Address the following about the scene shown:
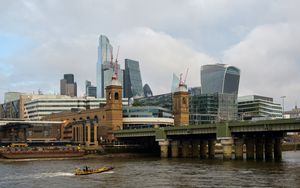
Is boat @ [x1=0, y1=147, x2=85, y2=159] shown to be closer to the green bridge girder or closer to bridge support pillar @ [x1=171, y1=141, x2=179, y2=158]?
the green bridge girder

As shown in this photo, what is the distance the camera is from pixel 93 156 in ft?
642

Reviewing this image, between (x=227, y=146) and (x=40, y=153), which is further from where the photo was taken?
(x=40, y=153)

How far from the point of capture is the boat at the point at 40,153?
177625 millimetres

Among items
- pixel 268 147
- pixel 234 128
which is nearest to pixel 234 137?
pixel 234 128

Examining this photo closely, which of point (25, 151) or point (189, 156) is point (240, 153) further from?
point (25, 151)

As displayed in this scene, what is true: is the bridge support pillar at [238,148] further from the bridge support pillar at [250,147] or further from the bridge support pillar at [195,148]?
the bridge support pillar at [195,148]

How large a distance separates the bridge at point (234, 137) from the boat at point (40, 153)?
32.9m

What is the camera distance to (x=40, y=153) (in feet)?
603

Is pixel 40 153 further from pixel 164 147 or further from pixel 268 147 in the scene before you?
pixel 268 147

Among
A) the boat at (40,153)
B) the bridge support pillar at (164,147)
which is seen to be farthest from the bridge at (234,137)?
the boat at (40,153)

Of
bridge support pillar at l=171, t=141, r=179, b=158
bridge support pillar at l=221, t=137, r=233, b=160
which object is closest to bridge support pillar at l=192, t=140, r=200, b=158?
bridge support pillar at l=171, t=141, r=179, b=158

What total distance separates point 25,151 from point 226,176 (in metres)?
101

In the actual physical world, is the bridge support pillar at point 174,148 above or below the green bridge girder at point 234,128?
below

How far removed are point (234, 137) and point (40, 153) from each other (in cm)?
7031
